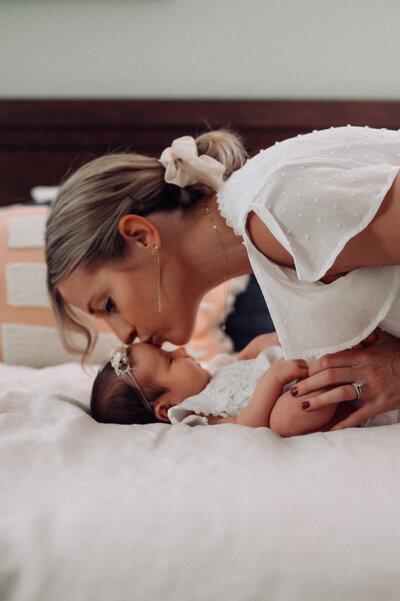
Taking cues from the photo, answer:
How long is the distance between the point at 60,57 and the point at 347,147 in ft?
4.87

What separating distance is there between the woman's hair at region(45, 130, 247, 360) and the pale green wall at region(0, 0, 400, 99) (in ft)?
3.06

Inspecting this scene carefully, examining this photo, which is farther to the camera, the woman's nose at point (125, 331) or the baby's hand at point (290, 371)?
the woman's nose at point (125, 331)

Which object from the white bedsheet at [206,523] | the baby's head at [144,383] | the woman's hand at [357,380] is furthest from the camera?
the baby's head at [144,383]

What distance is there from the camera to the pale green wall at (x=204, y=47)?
2.05 meters

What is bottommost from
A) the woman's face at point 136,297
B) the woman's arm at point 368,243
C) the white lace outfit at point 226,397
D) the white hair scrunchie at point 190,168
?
the white lace outfit at point 226,397

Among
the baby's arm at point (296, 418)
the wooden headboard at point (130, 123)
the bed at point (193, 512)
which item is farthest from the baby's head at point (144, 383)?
the wooden headboard at point (130, 123)

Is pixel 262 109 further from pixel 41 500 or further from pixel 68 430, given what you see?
pixel 41 500

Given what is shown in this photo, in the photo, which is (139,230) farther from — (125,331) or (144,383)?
(144,383)

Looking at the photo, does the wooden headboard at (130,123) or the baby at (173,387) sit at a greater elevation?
the wooden headboard at (130,123)

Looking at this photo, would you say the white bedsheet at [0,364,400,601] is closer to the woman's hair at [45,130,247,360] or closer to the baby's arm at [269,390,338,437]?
the baby's arm at [269,390,338,437]

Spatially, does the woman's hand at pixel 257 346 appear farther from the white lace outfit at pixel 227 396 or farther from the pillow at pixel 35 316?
the pillow at pixel 35 316

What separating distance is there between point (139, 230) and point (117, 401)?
→ 14.6 inches

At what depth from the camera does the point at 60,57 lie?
211 centimetres

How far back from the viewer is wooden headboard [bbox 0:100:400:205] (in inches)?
80.8
